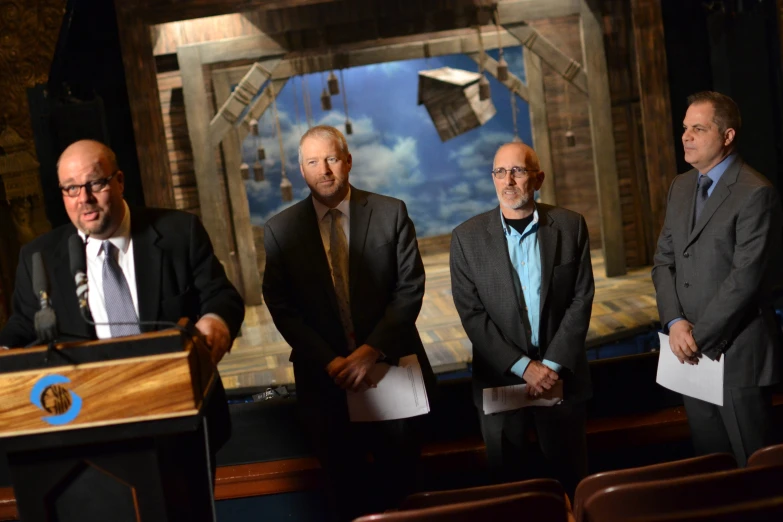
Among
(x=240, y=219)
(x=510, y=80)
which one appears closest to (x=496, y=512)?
(x=240, y=219)

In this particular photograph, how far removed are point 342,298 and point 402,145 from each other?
7828 millimetres

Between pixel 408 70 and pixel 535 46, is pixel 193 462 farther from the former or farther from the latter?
pixel 408 70

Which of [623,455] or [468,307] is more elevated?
[468,307]

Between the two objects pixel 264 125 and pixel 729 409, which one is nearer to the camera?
pixel 729 409

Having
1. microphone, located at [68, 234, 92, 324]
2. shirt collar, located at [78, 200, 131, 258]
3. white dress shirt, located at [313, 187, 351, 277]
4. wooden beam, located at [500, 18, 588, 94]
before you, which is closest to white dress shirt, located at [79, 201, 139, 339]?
shirt collar, located at [78, 200, 131, 258]

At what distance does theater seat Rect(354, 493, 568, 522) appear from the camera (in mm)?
1596

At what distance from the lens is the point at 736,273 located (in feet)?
8.52

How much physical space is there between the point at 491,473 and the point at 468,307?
1.87 ft

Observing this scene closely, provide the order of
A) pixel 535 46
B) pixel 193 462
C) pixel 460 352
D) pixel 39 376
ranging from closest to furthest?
pixel 39 376 < pixel 193 462 < pixel 460 352 < pixel 535 46

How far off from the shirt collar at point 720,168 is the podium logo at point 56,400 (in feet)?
6.85

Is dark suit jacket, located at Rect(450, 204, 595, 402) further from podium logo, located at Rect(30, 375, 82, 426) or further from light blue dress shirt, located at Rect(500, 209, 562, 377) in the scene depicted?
podium logo, located at Rect(30, 375, 82, 426)

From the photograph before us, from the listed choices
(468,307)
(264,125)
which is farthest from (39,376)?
(264,125)

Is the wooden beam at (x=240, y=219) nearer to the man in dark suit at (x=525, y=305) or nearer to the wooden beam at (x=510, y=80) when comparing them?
the wooden beam at (x=510, y=80)

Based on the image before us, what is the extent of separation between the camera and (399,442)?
271 cm
